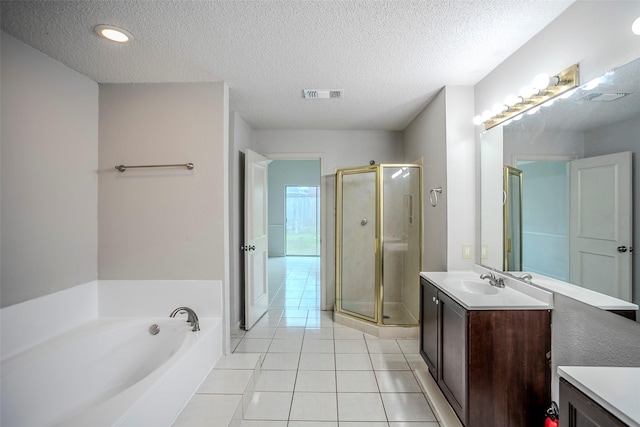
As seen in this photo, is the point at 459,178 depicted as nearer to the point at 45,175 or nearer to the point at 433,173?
the point at 433,173

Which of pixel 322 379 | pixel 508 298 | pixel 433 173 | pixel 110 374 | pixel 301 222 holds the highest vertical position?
pixel 433 173

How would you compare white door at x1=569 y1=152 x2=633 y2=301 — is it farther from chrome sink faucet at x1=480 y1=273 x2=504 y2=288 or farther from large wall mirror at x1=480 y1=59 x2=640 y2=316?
chrome sink faucet at x1=480 y1=273 x2=504 y2=288

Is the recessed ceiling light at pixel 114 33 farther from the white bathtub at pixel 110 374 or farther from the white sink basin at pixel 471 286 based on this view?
the white sink basin at pixel 471 286

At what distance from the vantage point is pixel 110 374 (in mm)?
1877

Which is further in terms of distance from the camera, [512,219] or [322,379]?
[322,379]

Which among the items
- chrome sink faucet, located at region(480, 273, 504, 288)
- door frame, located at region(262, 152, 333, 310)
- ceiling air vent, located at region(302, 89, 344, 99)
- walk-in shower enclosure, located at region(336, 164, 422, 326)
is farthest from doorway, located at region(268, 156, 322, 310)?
chrome sink faucet, located at region(480, 273, 504, 288)

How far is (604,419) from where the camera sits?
793mm

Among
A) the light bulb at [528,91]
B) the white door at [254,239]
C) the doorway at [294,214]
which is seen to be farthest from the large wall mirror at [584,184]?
the doorway at [294,214]

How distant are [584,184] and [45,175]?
318 centimetres

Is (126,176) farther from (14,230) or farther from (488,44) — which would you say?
(488,44)

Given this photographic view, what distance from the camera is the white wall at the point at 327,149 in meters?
3.76

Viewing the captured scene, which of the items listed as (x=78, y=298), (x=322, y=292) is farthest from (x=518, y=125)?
(x=78, y=298)

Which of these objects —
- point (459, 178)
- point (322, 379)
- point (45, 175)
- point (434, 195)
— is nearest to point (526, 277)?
point (459, 178)

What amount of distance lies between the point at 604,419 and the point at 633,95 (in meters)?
1.26
